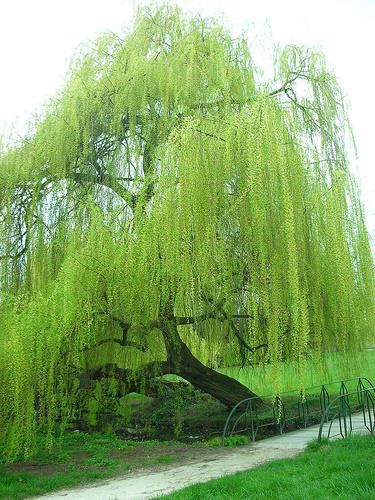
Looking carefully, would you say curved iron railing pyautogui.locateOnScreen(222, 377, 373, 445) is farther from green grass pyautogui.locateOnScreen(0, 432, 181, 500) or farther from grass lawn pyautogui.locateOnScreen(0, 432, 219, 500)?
green grass pyautogui.locateOnScreen(0, 432, 181, 500)

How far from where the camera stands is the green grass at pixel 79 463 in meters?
6.53

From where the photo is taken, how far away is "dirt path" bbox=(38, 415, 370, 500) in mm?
5883

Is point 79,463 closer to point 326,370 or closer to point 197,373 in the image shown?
point 197,373

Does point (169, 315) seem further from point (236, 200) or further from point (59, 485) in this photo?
point (59, 485)

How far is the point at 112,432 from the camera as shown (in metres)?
9.77

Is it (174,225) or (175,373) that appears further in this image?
(175,373)

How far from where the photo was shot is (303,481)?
5.47m

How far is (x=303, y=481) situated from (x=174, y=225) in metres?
3.20

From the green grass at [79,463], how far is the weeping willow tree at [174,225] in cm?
38

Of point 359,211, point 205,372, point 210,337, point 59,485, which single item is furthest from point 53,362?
point 359,211

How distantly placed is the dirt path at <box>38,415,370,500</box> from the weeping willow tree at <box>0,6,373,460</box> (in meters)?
1.12

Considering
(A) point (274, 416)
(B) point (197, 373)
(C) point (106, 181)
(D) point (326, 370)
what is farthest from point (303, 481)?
(C) point (106, 181)

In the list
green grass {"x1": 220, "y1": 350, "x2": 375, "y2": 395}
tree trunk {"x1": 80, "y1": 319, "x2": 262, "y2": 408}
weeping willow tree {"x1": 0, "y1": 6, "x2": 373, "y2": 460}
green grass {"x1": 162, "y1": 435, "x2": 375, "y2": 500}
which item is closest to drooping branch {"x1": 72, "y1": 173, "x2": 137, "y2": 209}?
weeping willow tree {"x1": 0, "y1": 6, "x2": 373, "y2": 460}

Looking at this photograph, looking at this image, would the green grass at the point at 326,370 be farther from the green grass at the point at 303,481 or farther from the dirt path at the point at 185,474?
the green grass at the point at 303,481
